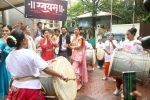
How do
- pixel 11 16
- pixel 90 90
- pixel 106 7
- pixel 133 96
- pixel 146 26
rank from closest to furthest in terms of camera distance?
pixel 133 96 → pixel 90 90 → pixel 11 16 → pixel 146 26 → pixel 106 7

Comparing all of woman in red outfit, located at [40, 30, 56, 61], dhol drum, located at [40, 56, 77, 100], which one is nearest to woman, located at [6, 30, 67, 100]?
dhol drum, located at [40, 56, 77, 100]

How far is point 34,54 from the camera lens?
11.9ft

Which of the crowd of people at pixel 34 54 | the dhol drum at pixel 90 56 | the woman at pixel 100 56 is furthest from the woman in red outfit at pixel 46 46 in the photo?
the woman at pixel 100 56

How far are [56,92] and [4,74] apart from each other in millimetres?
3283

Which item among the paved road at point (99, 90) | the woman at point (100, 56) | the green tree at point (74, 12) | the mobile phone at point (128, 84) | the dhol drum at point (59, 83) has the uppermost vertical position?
the green tree at point (74, 12)

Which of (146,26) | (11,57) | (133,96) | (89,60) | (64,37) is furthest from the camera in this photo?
(146,26)

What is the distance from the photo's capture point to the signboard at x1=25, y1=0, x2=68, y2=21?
7930 mm

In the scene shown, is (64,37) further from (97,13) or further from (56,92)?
(97,13)

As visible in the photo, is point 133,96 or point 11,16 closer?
point 133,96

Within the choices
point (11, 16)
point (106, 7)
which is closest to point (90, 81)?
point (11, 16)

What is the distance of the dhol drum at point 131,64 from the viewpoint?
18.3 ft

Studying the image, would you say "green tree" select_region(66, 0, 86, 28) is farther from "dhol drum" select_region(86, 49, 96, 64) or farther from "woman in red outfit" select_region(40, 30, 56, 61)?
"woman in red outfit" select_region(40, 30, 56, 61)

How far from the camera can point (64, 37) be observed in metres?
9.45

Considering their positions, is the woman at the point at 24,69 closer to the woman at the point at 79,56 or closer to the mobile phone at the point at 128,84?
the mobile phone at the point at 128,84
